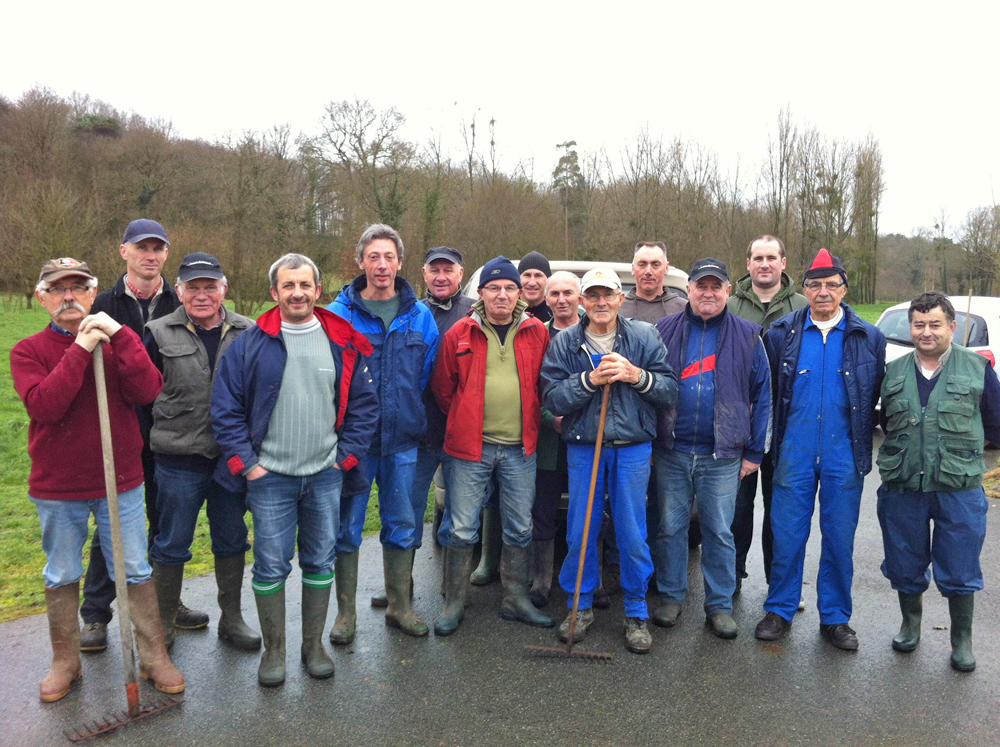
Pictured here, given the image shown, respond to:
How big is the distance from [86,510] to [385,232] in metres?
2.13

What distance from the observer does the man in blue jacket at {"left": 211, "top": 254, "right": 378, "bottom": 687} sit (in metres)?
3.80

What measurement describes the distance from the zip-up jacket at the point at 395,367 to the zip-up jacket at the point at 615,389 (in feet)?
2.47

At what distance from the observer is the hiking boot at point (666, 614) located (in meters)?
4.57

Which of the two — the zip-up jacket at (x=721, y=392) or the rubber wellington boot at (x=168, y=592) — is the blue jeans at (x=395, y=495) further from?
the zip-up jacket at (x=721, y=392)

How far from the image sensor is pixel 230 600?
4246mm

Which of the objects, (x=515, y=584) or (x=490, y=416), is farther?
(x=515, y=584)

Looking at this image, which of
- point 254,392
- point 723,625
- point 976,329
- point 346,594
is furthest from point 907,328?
point 254,392

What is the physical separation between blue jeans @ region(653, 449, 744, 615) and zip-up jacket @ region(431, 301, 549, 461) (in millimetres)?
841

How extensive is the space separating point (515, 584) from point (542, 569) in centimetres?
37

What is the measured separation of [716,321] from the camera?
4.55m

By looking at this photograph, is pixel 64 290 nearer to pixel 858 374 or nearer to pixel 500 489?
pixel 500 489

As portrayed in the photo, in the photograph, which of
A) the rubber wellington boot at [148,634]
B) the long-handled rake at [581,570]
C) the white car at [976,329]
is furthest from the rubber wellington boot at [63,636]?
the white car at [976,329]

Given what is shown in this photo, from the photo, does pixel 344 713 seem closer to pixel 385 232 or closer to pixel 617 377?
pixel 617 377

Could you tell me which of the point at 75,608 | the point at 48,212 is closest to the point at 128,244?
the point at 75,608
